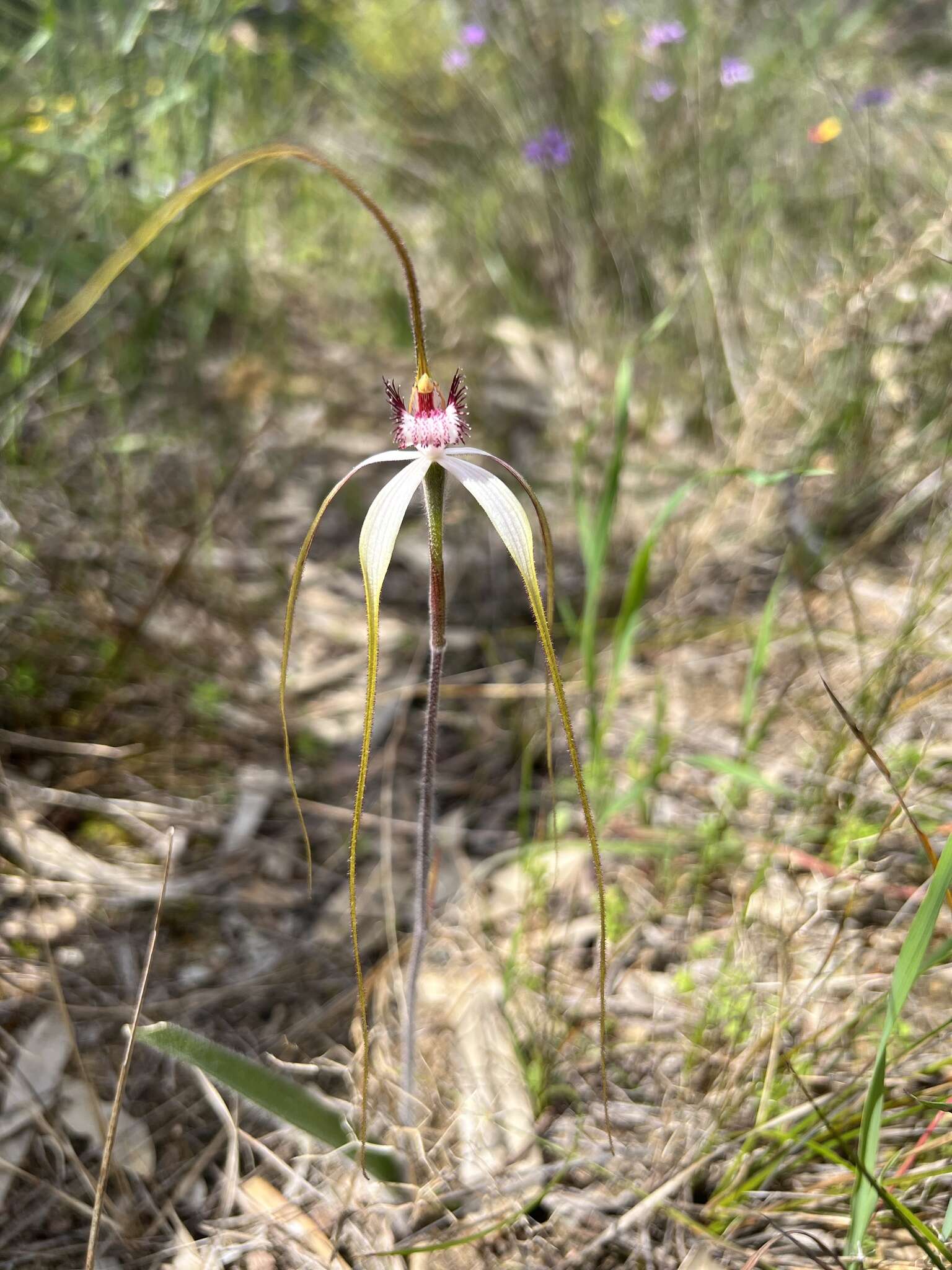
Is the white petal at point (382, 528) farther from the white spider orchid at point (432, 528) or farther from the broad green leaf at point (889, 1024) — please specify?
the broad green leaf at point (889, 1024)

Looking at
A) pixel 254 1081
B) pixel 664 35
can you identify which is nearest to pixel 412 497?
pixel 254 1081

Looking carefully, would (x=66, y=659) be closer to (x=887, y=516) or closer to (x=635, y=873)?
(x=635, y=873)

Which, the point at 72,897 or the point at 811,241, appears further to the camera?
the point at 811,241

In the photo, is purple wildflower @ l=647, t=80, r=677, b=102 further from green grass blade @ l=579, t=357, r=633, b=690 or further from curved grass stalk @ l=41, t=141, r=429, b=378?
curved grass stalk @ l=41, t=141, r=429, b=378

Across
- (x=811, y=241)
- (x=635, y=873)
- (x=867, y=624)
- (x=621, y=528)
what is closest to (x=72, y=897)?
(x=635, y=873)

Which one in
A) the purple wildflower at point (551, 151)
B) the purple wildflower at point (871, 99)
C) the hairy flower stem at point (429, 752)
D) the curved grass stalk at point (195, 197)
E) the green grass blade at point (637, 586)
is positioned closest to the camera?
the curved grass stalk at point (195, 197)

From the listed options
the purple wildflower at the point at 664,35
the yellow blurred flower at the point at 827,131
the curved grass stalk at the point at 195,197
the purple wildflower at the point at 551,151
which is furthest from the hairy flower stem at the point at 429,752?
the purple wildflower at the point at 664,35
